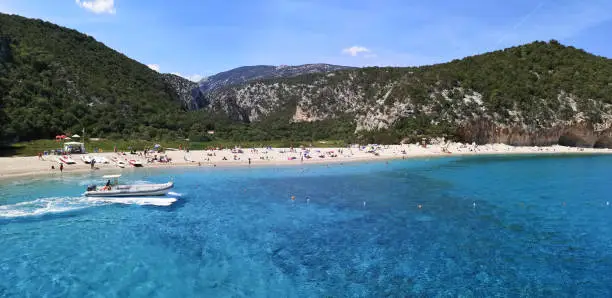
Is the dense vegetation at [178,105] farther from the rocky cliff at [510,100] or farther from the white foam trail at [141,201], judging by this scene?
the white foam trail at [141,201]

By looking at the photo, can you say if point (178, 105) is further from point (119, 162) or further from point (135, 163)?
point (135, 163)

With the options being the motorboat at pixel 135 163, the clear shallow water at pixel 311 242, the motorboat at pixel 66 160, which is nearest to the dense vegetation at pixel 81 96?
the motorboat at pixel 66 160

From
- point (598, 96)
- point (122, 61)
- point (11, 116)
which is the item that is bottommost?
point (11, 116)

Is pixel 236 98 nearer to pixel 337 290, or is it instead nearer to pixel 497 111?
pixel 497 111

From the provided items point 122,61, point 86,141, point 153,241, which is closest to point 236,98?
point 122,61

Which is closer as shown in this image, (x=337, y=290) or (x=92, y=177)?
(x=337, y=290)

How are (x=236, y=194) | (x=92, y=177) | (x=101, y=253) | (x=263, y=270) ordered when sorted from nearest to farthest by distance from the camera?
(x=263, y=270) < (x=101, y=253) < (x=236, y=194) < (x=92, y=177)
